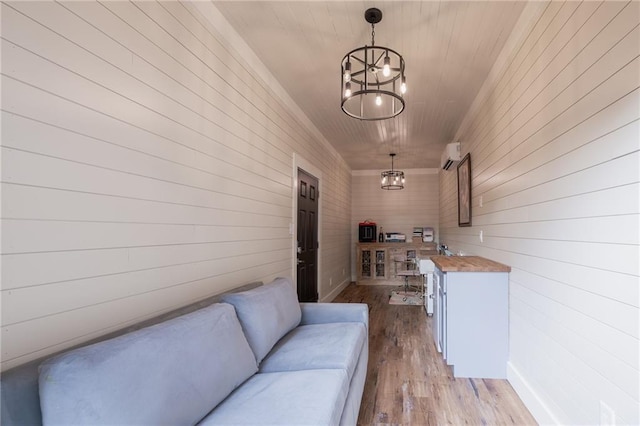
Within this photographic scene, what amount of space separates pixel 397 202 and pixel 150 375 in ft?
24.4

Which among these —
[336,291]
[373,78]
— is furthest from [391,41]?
[336,291]

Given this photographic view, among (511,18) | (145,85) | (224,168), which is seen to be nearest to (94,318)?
(145,85)

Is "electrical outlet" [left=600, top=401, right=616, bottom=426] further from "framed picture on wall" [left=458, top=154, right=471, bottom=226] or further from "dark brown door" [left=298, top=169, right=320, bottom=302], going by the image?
"dark brown door" [left=298, top=169, right=320, bottom=302]

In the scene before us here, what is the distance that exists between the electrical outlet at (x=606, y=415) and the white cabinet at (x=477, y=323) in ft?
4.22

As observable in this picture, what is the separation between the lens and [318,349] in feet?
6.90

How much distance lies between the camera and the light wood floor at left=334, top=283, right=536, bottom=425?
224 cm

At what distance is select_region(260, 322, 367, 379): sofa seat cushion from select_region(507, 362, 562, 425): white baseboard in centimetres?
112

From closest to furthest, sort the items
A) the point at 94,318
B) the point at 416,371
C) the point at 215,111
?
the point at 94,318
the point at 215,111
the point at 416,371

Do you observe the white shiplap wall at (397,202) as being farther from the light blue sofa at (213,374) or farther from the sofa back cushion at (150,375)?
the sofa back cushion at (150,375)

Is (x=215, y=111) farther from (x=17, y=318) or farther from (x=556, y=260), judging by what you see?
(x=556, y=260)

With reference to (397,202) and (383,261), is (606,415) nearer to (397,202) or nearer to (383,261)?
(383,261)

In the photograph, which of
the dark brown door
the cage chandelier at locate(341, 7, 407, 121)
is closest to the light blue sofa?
the cage chandelier at locate(341, 7, 407, 121)

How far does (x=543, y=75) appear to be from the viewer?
217 cm

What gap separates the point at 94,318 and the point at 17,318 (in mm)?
305
